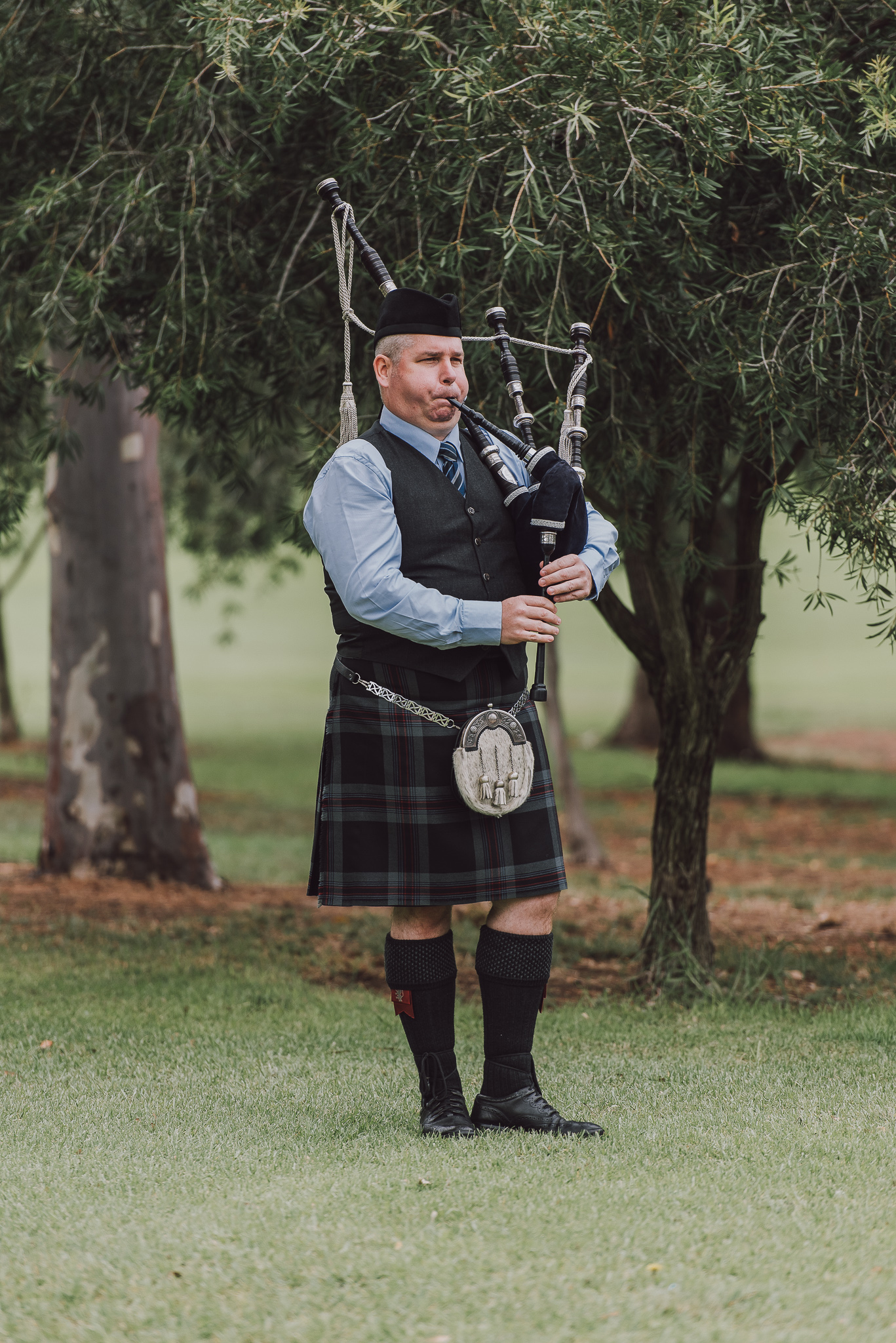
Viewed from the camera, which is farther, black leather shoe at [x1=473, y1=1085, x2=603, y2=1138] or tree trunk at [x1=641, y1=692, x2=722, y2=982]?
tree trunk at [x1=641, y1=692, x2=722, y2=982]

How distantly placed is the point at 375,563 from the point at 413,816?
2.22 ft

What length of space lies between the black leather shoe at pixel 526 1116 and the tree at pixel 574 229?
195 cm

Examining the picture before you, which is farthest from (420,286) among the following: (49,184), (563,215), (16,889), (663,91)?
(16,889)

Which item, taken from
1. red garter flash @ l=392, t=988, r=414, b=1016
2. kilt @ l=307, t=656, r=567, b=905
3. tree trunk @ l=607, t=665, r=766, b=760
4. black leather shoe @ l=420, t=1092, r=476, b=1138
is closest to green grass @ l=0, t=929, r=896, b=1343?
black leather shoe @ l=420, t=1092, r=476, b=1138

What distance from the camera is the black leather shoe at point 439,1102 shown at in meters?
3.67

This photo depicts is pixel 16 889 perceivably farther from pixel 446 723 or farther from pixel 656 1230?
pixel 656 1230

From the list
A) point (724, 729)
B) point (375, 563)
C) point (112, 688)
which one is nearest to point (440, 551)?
point (375, 563)

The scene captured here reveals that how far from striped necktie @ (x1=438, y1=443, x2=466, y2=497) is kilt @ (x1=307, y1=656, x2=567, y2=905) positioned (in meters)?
0.48

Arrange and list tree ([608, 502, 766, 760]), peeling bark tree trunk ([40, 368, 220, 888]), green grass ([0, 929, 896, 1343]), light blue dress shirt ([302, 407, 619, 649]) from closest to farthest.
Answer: green grass ([0, 929, 896, 1343]), light blue dress shirt ([302, 407, 619, 649]), peeling bark tree trunk ([40, 368, 220, 888]), tree ([608, 502, 766, 760])

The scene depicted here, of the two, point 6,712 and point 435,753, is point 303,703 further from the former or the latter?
point 435,753

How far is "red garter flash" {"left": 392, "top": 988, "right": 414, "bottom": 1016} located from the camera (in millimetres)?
3721

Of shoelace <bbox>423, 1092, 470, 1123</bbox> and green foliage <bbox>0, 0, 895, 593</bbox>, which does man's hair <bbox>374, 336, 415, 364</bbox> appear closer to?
green foliage <bbox>0, 0, 895, 593</bbox>

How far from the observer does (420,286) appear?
4859mm

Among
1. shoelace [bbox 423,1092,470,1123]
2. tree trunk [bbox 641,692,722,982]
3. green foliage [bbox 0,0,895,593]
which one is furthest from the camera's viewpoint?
tree trunk [bbox 641,692,722,982]
